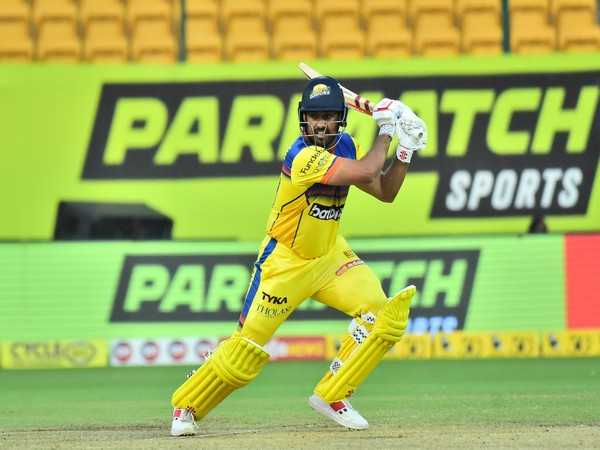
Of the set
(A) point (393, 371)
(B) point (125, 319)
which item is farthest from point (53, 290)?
(A) point (393, 371)

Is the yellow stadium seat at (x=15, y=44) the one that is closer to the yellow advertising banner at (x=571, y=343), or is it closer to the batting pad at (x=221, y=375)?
the yellow advertising banner at (x=571, y=343)

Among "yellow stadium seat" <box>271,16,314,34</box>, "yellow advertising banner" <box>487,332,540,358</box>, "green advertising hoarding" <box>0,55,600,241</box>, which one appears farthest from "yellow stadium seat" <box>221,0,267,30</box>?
"yellow advertising banner" <box>487,332,540,358</box>

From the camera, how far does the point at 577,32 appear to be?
612 inches

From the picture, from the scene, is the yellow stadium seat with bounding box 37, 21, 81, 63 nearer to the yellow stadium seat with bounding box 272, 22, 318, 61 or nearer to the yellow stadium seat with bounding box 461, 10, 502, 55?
the yellow stadium seat with bounding box 272, 22, 318, 61

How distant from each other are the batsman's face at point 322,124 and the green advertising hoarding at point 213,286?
6582 millimetres

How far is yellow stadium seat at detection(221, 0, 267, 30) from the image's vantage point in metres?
15.6

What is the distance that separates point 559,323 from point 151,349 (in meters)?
4.30

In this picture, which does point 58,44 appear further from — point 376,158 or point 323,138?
point 376,158

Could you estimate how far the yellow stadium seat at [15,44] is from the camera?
15.2m

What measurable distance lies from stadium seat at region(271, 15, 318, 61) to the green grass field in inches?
156

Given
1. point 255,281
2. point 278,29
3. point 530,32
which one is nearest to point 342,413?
point 255,281

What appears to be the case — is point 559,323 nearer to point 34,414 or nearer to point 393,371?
point 393,371

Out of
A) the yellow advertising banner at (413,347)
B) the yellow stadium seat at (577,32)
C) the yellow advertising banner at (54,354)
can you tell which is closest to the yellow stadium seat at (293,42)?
the yellow stadium seat at (577,32)

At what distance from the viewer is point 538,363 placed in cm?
1266
